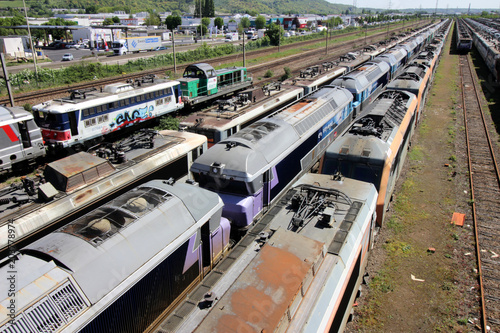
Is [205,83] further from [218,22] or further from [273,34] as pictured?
[218,22]

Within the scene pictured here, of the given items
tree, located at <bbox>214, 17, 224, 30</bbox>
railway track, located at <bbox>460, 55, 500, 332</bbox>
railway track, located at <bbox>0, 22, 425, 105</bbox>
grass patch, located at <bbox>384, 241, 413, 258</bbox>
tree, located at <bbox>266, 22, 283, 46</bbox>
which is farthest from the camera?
tree, located at <bbox>214, 17, 224, 30</bbox>

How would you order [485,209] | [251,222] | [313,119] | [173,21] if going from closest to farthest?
[251,222]
[485,209]
[313,119]
[173,21]

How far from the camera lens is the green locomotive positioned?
3173 cm

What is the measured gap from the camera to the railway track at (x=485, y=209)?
11855 mm

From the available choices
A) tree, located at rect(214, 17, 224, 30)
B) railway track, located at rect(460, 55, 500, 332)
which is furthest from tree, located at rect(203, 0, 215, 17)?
railway track, located at rect(460, 55, 500, 332)

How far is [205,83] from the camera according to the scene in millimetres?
32781

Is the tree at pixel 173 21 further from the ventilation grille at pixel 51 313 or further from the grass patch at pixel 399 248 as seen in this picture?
the ventilation grille at pixel 51 313

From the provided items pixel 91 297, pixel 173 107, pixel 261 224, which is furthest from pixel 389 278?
pixel 173 107

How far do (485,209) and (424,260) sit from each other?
654 centimetres

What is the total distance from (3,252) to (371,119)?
50.9ft

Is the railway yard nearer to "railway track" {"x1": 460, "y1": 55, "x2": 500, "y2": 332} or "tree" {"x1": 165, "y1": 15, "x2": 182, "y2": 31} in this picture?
"railway track" {"x1": 460, "y1": 55, "x2": 500, "y2": 332}

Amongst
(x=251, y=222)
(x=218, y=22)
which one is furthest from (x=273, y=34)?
Answer: (x=251, y=222)

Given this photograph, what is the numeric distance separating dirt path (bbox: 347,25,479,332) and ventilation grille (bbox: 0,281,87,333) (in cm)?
Result: 830

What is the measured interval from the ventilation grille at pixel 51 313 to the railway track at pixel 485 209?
1176 cm
